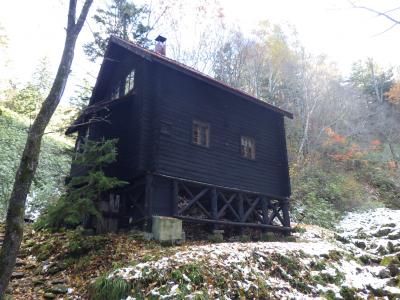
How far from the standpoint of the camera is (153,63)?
14.5 m

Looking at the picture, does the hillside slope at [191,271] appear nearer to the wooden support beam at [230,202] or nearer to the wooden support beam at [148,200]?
the wooden support beam at [148,200]

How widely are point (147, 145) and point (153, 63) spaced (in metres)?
3.34

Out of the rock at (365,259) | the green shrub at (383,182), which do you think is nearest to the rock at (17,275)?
the rock at (365,259)

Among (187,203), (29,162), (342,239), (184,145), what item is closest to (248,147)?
(184,145)

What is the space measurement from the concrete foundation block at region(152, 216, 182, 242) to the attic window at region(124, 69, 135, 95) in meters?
6.24

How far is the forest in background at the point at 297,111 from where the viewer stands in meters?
26.3

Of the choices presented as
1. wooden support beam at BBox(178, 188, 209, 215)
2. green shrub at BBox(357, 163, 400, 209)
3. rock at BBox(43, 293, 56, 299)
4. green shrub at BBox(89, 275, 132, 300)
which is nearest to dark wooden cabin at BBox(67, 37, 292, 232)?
wooden support beam at BBox(178, 188, 209, 215)

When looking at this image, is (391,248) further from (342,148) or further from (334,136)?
(342,148)

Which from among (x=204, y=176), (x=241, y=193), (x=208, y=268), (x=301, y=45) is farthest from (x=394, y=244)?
(x=301, y=45)

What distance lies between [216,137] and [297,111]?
20.8 meters

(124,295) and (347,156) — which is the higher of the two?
(347,156)

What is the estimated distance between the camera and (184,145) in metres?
14.4

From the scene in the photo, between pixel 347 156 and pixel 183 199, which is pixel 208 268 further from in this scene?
pixel 347 156

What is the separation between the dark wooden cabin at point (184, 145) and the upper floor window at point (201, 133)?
0.04m
